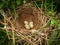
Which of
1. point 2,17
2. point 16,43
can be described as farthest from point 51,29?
point 2,17

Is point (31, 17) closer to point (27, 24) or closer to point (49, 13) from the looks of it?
point (27, 24)

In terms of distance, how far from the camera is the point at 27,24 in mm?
2592

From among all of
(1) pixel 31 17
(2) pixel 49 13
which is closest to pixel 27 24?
(1) pixel 31 17

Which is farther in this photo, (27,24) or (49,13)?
(27,24)

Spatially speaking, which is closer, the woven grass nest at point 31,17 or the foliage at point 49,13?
the foliage at point 49,13

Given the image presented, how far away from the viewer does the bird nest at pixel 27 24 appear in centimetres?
228

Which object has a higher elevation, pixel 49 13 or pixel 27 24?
pixel 49 13

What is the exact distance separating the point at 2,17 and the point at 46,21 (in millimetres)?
442

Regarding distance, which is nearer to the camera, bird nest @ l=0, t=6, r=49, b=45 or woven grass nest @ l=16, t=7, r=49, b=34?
bird nest @ l=0, t=6, r=49, b=45

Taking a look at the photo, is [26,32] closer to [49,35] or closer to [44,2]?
[49,35]

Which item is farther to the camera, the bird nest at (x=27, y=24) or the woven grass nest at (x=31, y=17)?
the woven grass nest at (x=31, y=17)

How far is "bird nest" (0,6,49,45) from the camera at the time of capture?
2.28m

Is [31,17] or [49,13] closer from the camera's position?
[49,13]

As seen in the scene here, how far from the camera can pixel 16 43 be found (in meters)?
2.33
